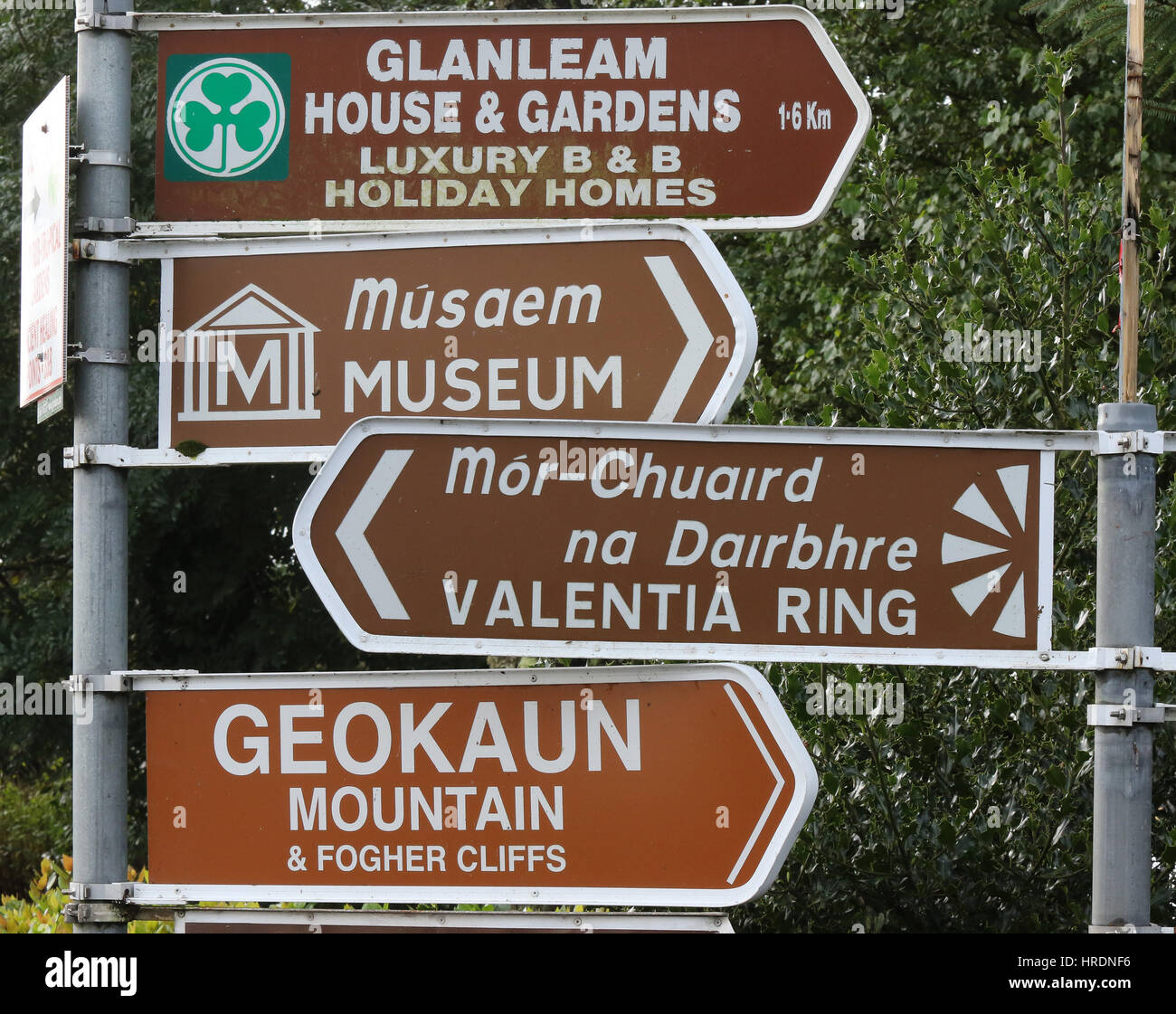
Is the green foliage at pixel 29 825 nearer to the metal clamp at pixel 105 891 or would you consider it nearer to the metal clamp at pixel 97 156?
the metal clamp at pixel 105 891

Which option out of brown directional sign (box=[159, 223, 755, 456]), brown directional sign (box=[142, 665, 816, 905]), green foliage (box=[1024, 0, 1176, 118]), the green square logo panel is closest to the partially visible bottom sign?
brown directional sign (box=[142, 665, 816, 905])

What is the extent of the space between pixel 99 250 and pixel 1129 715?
2334 millimetres

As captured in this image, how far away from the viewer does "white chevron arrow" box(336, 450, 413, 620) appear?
2.65 metres

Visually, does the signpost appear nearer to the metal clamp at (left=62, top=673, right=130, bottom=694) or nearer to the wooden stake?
the metal clamp at (left=62, top=673, right=130, bottom=694)

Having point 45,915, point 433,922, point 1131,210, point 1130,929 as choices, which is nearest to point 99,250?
point 433,922

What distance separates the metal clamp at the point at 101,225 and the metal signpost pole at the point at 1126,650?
2073 mm

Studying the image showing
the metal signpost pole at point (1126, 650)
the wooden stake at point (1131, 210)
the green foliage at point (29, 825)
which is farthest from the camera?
the green foliage at point (29, 825)

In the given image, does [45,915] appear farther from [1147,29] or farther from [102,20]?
[1147,29]

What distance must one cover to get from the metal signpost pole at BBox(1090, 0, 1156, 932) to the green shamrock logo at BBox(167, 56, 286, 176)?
Answer: 1.83 metres

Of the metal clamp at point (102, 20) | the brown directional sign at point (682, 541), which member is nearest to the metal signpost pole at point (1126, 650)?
the brown directional sign at point (682, 541)

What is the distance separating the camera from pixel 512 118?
297 cm

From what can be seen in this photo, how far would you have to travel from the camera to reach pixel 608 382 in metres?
2.83

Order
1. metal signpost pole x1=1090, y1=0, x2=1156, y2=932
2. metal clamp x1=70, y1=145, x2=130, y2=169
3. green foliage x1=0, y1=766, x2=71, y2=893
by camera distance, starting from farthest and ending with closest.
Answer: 1. green foliage x1=0, y1=766, x2=71, y2=893
2. metal clamp x1=70, y1=145, x2=130, y2=169
3. metal signpost pole x1=1090, y1=0, x2=1156, y2=932

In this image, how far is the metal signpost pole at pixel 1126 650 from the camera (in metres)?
2.51
